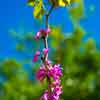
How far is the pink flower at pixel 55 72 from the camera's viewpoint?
160 centimetres

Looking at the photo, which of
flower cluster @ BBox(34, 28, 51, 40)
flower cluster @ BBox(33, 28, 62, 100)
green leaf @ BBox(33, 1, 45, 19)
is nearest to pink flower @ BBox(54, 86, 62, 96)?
flower cluster @ BBox(33, 28, 62, 100)

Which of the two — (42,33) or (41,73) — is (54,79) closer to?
(41,73)

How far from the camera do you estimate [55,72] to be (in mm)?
1618

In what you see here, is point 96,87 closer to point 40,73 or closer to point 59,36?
point 59,36

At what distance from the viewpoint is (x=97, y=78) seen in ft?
39.2

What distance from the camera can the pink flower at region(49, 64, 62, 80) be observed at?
1602 millimetres

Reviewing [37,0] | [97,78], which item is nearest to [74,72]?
[97,78]

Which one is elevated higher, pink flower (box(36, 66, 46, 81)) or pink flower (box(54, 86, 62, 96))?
pink flower (box(36, 66, 46, 81))

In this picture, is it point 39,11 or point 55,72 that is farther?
point 39,11

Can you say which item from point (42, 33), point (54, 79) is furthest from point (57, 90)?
point (42, 33)

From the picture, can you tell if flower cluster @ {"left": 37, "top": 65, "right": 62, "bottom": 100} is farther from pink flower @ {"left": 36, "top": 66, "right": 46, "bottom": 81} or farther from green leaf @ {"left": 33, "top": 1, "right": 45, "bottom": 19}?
green leaf @ {"left": 33, "top": 1, "right": 45, "bottom": 19}

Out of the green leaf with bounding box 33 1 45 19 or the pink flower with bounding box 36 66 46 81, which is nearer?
the pink flower with bounding box 36 66 46 81

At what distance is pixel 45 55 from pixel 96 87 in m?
10.1

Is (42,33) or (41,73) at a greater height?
(42,33)
